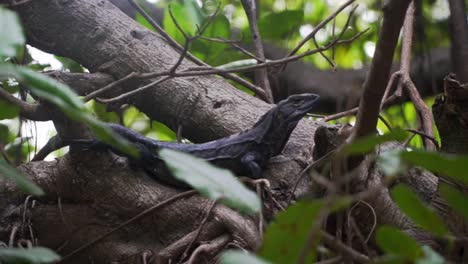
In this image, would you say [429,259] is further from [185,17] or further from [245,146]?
[185,17]

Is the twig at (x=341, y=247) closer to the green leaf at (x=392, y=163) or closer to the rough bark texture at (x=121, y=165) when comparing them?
the green leaf at (x=392, y=163)

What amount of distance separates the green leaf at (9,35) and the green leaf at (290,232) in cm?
34

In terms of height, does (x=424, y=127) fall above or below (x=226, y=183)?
below

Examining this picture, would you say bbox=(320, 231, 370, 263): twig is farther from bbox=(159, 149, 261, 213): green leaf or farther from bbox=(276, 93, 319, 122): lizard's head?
bbox=(276, 93, 319, 122): lizard's head

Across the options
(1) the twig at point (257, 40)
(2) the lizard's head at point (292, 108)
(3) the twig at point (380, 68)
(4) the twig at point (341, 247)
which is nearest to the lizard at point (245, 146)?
(2) the lizard's head at point (292, 108)

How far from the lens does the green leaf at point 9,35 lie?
0.68 metres

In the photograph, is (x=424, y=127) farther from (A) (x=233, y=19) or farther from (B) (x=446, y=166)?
(A) (x=233, y=19)

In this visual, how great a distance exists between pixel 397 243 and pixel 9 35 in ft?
1.58

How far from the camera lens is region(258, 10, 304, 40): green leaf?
7.52ft

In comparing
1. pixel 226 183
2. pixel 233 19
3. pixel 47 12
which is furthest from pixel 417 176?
pixel 233 19

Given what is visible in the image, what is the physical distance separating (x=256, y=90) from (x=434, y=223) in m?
1.54

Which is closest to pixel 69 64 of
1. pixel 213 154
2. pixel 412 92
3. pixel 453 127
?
pixel 213 154

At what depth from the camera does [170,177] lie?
5.58 ft

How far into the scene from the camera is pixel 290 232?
0.64m
